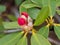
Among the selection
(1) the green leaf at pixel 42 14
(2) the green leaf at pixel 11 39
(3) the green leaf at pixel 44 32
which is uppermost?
(1) the green leaf at pixel 42 14

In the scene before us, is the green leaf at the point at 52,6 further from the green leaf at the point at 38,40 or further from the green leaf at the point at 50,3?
the green leaf at the point at 38,40

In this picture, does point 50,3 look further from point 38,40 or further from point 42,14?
point 38,40

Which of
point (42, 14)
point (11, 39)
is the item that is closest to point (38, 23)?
point (42, 14)

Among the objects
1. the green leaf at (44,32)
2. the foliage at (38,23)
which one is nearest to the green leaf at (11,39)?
the foliage at (38,23)

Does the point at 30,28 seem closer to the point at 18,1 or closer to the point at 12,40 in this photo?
the point at 12,40

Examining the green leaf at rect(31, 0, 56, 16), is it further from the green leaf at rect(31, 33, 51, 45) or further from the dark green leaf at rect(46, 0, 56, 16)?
the green leaf at rect(31, 33, 51, 45)

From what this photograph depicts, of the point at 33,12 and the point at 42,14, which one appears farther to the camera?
the point at 33,12

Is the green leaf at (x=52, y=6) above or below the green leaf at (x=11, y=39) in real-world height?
above

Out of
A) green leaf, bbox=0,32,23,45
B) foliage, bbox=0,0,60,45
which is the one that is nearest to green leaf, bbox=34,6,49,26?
foliage, bbox=0,0,60,45

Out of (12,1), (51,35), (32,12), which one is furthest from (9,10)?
(32,12)

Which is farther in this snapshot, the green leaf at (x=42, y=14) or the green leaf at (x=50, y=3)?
the green leaf at (x=50, y=3)

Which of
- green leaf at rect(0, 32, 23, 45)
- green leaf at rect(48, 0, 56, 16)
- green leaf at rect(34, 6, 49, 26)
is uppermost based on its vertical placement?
green leaf at rect(48, 0, 56, 16)
